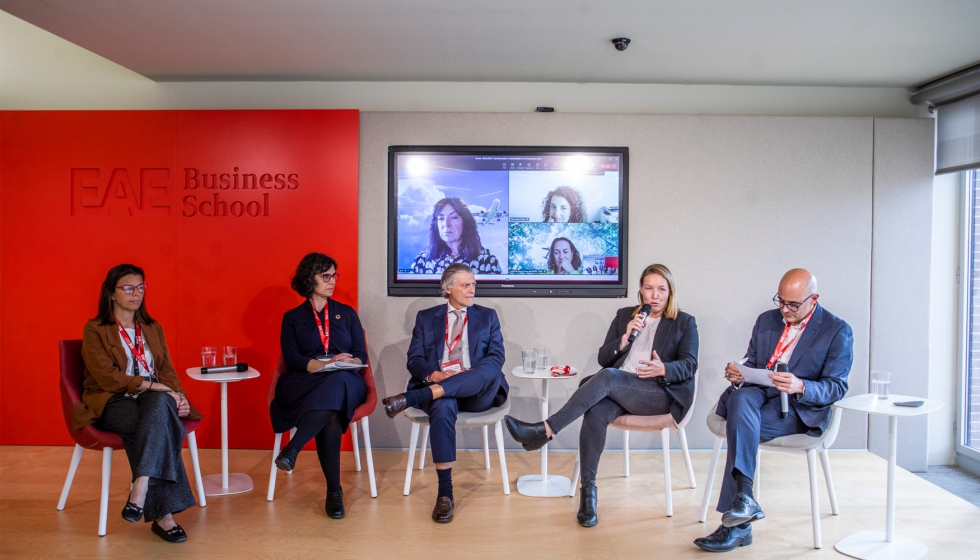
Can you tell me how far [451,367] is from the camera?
422cm

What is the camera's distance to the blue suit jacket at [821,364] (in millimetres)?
3475

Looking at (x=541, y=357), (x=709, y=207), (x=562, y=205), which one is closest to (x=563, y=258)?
(x=562, y=205)

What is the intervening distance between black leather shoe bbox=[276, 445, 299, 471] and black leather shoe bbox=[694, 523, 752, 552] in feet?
7.15

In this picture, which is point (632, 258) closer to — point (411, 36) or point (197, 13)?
point (411, 36)

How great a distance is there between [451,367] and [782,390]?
74.7 inches

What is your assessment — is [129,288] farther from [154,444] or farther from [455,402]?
[455,402]

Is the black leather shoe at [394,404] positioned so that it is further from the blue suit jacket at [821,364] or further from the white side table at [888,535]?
the white side table at [888,535]

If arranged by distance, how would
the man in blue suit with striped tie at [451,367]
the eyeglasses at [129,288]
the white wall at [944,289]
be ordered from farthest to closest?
1. the white wall at [944,289]
2. the man in blue suit with striped tie at [451,367]
3. the eyeglasses at [129,288]

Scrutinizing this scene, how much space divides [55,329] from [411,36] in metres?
3.45

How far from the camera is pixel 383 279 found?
5.09 m

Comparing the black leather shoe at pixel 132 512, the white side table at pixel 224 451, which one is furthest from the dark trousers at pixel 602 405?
the black leather shoe at pixel 132 512

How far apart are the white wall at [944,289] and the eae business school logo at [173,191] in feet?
16.0

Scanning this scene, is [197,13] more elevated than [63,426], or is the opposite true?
[197,13]

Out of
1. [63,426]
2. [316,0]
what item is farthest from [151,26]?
[63,426]
